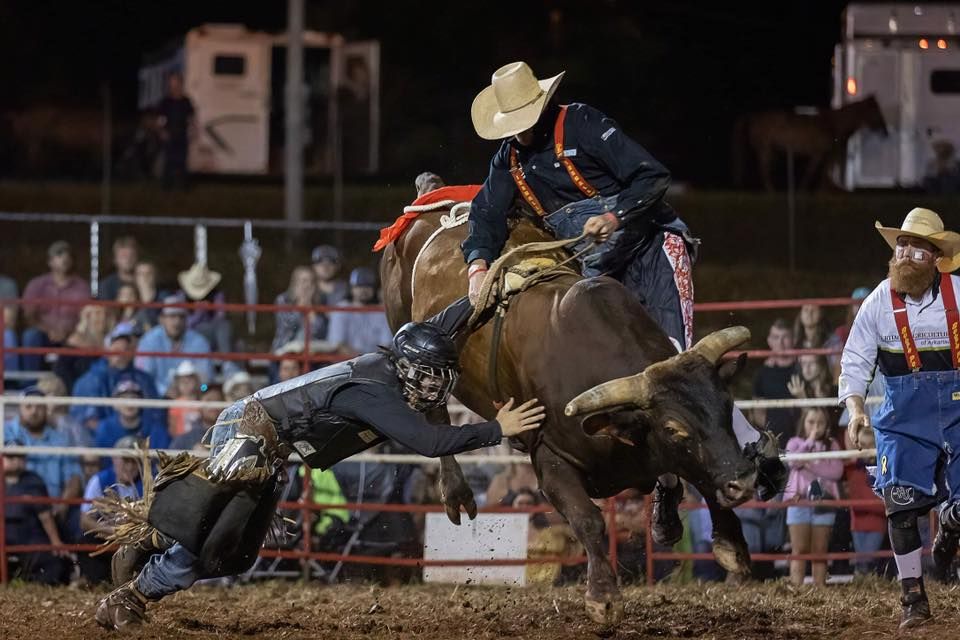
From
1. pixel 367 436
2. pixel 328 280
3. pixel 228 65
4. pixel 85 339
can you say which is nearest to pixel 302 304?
pixel 328 280

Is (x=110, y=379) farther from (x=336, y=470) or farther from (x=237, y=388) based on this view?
(x=336, y=470)

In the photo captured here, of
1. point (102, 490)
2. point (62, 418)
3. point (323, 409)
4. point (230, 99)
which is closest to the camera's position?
point (323, 409)

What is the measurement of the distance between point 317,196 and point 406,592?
11.6 metres

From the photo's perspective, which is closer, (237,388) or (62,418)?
(62,418)

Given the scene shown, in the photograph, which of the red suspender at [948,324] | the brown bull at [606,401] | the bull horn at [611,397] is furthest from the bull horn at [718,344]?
the red suspender at [948,324]

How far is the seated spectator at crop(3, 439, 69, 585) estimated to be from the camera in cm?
897

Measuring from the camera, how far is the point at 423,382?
5.68 metres

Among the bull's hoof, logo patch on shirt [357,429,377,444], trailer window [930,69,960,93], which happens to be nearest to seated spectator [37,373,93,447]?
logo patch on shirt [357,429,377,444]

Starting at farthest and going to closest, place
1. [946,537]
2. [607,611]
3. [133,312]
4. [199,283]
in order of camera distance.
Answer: [199,283] → [133,312] → [946,537] → [607,611]

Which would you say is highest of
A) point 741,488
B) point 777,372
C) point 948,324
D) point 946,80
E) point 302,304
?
point 946,80

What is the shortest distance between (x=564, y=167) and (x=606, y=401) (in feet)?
4.34

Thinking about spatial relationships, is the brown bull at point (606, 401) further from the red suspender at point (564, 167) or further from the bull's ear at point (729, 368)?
the red suspender at point (564, 167)

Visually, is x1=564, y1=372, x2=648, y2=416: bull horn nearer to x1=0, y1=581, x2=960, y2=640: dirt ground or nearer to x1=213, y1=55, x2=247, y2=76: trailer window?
x1=0, y1=581, x2=960, y2=640: dirt ground

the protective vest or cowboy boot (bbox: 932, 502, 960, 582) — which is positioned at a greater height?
the protective vest
